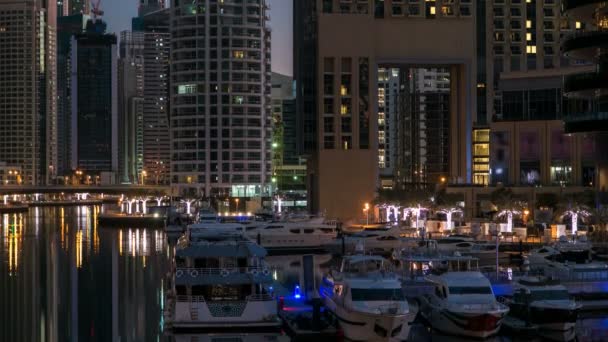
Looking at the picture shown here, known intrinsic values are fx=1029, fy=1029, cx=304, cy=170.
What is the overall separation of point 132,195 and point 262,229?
124 m

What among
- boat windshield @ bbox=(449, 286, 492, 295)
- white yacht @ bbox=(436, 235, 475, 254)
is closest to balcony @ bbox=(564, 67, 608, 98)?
white yacht @ bbox=(436, 235, 475, 254)

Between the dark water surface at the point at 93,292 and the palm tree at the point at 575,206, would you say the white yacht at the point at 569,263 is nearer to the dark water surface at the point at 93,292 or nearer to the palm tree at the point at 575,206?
the dark water surface at the point at 93,292

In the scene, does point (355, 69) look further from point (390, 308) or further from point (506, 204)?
point (390, 308)

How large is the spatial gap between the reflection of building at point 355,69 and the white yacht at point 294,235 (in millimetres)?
24812

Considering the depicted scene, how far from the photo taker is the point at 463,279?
38.9 m

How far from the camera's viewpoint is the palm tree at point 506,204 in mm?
80188

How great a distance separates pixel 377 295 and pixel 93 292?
22822 mm

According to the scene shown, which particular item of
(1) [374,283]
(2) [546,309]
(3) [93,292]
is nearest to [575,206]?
(3) [93,292]

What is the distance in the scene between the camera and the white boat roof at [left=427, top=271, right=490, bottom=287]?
38.6m

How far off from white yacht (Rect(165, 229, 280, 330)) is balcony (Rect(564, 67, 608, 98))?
30797 millimetres

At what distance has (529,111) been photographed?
10956 centimetres

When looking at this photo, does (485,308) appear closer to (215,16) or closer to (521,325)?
(521,325)

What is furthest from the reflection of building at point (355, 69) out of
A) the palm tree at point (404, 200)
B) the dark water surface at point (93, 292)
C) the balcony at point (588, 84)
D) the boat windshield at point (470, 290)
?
the boat windshield at point (470, 290)

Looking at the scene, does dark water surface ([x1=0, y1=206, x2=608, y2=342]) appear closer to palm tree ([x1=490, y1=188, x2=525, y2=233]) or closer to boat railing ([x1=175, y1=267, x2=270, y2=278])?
boat railing ([x1=175, y1=267, x2=270, y2=278])
